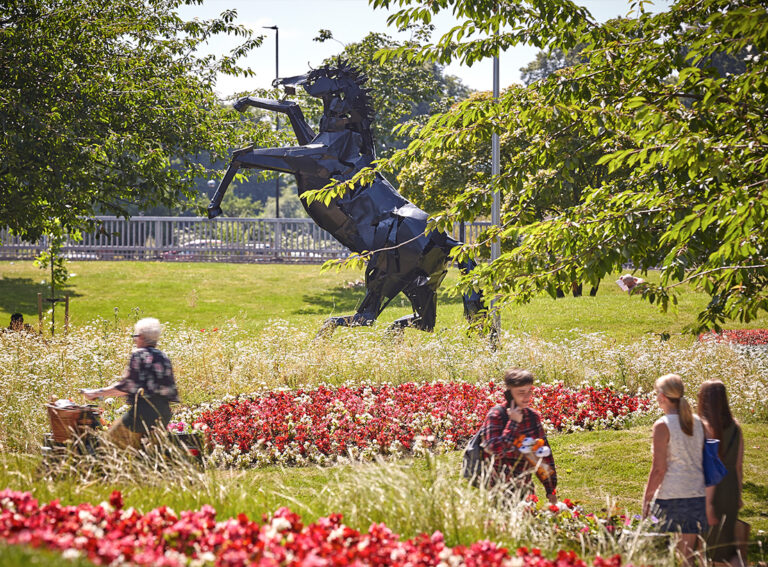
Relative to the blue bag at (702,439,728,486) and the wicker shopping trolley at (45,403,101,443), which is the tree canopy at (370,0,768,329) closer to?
the blue bag at (702,439,728,486)

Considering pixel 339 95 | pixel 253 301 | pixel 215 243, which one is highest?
pixel 339 95

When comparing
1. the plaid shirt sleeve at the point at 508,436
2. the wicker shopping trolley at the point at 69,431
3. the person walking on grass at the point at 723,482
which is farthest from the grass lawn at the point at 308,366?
the person walking on grass at the point at 723,482

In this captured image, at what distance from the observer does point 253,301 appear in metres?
21.7

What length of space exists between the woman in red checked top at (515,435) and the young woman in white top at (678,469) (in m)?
0.73

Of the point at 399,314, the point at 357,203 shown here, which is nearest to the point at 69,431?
the point at 357,203

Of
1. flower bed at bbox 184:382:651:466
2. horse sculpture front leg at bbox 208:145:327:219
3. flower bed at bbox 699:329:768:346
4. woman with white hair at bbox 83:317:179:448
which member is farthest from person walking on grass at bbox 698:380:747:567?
flower bed at bbox 699:329:768:346

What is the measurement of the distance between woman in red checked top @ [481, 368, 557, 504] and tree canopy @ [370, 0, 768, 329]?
109 centimetres

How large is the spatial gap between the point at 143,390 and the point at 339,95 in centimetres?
794

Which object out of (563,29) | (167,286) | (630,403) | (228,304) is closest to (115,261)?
(167,286)

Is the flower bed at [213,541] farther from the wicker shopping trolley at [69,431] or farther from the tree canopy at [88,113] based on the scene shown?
the tree canopy at [88,113]

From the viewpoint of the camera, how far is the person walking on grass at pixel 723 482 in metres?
4.66

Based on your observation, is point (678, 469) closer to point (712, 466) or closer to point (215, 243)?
point (712, 466)

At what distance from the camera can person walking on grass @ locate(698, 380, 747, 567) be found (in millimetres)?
4660

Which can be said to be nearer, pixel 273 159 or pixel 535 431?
pixel 535 431
